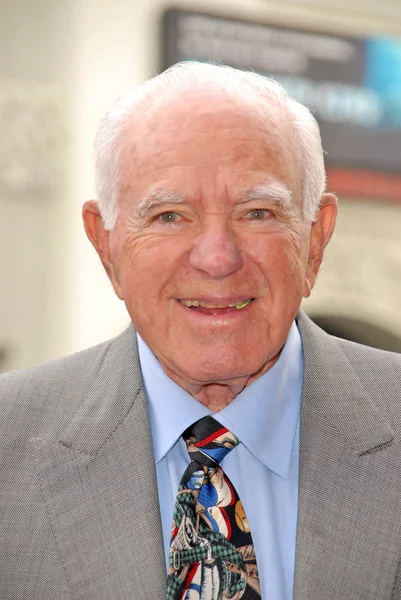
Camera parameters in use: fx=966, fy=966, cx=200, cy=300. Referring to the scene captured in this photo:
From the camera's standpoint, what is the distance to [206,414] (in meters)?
1.89

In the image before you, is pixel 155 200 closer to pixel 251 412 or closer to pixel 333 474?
pixel 251 412

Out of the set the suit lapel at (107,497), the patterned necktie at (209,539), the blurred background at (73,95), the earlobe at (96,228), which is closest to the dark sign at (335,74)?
the blurred background at (73,95)

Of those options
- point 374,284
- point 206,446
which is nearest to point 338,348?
point 206,446

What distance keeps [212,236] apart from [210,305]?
14 cm

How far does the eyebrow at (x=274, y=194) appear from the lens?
5.90ft

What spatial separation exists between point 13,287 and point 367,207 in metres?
1.99

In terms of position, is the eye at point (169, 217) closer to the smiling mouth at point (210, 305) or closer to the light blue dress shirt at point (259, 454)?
the smiling mouth at point (210, 305)

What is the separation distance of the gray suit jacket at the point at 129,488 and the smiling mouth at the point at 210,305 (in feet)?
0.71

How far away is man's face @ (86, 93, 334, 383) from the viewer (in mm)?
1791

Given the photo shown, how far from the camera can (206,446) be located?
1.82 meters

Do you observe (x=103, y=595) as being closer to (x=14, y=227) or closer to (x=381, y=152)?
(x=14, y=227)

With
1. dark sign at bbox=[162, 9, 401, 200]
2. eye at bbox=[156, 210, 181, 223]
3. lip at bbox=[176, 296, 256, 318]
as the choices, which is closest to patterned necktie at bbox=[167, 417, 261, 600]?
lip at bbox=[176, 296, 256, 318]

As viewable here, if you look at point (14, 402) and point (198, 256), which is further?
point (14, 402)

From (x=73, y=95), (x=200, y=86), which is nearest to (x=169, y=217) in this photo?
(x=200, y=86)
